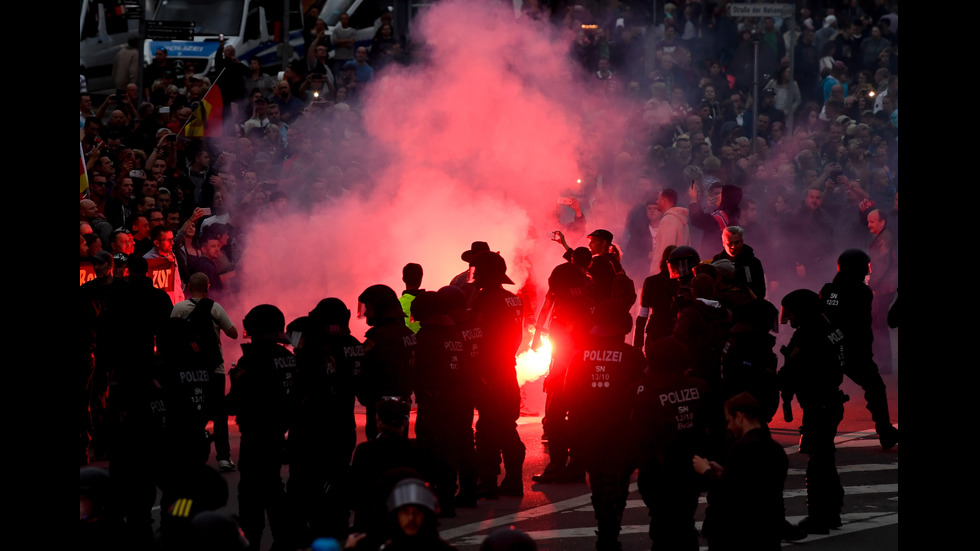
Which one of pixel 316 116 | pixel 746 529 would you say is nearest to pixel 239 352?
pixel 316 116

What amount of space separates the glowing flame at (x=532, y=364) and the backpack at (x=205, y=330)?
321cm

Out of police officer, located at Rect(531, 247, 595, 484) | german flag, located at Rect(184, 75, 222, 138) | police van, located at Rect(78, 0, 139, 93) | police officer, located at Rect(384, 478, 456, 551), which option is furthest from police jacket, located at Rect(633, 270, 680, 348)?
police van, located at Rect(78, 0, 139, 93)

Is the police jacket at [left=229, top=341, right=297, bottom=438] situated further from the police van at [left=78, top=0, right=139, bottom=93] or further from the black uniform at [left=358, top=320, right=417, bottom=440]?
the police van at [left=78, top=0, right=139, bottom=93]

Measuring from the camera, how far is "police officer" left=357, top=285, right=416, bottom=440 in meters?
9.31

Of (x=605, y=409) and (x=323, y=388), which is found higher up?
(x=323, y=388)

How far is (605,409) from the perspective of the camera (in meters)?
8.73

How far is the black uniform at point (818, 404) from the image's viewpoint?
29.4 ft

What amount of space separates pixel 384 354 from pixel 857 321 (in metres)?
4.25

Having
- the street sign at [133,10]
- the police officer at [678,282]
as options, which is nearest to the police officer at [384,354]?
the police officer at [678,282]

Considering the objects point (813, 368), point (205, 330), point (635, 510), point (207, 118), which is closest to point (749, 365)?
point (813, 368)

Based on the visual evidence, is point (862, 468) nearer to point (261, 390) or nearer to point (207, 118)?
point (261, 390)

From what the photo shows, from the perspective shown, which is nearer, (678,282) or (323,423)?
(323,423)

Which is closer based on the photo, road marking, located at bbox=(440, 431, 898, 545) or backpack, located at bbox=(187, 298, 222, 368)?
road marking, located at bbox=(440, 431, 898, 545)

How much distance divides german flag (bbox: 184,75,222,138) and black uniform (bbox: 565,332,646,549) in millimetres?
9072
